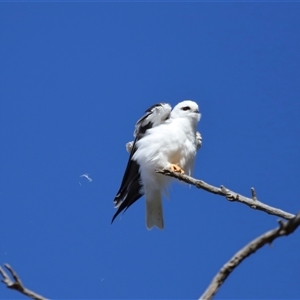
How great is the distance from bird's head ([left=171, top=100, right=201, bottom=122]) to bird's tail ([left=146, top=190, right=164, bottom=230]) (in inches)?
39.1

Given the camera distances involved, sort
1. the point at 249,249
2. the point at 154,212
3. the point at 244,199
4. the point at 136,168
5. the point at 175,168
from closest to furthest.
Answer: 1. the point at 249,249
2. the point at 244,199
3. the point at 175,168
4. the point at 136,168
5. the point at 154,212

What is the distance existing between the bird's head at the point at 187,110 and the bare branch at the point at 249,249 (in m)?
5.07

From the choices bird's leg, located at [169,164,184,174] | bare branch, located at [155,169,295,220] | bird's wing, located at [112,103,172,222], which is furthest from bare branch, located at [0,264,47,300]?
bird's wing, located at [112,103,172,222]

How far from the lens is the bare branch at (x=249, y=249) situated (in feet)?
7.63

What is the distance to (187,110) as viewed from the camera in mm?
7574

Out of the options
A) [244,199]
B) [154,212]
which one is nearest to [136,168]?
[154,212]

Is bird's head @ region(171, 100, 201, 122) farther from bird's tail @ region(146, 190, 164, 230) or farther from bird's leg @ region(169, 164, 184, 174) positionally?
bird's tail @ region(146, 190, 164, 230)

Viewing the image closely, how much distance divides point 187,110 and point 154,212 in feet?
4.29

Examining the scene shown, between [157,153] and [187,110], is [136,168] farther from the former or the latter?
[187,110]

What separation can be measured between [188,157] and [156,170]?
17.6 inches

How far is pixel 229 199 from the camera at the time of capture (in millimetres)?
5043

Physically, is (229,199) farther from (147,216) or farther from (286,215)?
(147,216)

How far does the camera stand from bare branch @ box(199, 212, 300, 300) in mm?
2324

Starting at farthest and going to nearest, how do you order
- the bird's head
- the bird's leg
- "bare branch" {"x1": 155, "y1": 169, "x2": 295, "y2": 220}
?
1. the bird's head
2. the bird's leg
3. "bare branch" {"x1": 155, "y1": 169, "x2": 295, "y2": 220}
